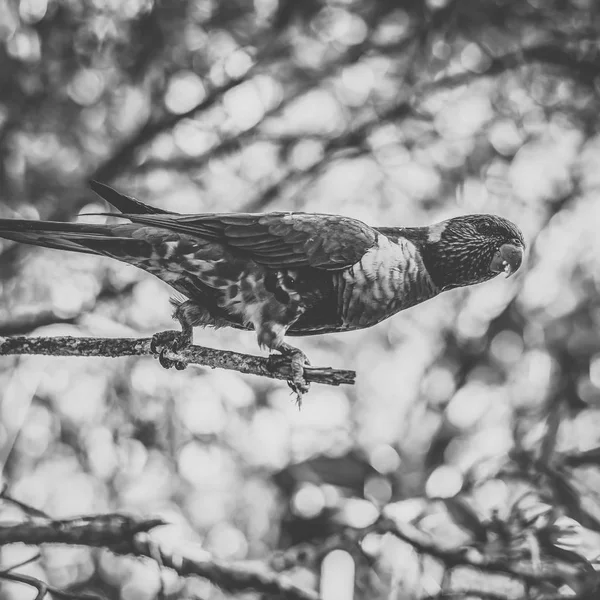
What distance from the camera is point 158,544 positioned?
8.55 feet

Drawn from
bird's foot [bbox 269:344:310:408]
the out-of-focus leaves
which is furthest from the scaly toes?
the out-of-focus leaves

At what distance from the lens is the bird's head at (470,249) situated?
2.89 metres

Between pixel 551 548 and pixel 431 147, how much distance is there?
11.6 ft

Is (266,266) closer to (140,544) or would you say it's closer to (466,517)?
(140,544)

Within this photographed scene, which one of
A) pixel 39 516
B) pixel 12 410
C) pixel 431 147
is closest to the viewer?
pixel 39 516

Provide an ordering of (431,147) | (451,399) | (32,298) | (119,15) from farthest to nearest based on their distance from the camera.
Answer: (451,399)
(431,147)
(32,298)
(119,15)

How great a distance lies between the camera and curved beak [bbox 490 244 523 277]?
3014 millimetres

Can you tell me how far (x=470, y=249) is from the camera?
9.67 feet

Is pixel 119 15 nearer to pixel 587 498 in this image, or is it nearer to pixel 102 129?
pixel 102 129

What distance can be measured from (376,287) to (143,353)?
90cm

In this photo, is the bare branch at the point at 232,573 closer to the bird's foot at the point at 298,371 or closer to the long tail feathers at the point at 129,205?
the bird's foot at the point at 298,371

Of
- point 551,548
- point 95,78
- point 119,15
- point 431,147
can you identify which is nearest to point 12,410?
point 95,78

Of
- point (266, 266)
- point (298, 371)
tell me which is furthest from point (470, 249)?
point (298, 371)

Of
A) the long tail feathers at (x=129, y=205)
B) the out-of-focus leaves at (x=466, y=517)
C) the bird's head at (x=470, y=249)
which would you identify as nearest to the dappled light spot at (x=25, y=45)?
the long tail feathers at (x=129, y=205)
